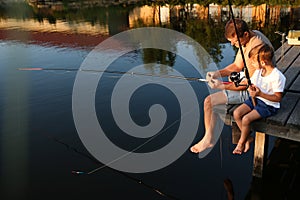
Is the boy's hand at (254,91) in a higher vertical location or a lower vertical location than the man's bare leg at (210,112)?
higher

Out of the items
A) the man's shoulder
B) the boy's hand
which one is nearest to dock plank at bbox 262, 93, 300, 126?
the boy's hand

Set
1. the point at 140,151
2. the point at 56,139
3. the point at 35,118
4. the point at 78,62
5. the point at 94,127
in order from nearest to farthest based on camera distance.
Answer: the point at 140,151
the point at 56,139
the point at 94,127
the point at 35,118
the point at 78,62

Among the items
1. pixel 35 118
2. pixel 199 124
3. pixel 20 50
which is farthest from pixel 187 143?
pixel 20 50

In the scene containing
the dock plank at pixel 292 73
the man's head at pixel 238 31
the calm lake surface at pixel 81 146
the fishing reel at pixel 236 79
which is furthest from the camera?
the calm lake surface at pixel 81 146

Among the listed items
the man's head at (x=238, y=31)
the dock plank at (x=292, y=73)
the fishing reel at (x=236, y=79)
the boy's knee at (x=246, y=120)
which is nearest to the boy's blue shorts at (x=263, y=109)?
the boy's knee at (x=246, y=120)

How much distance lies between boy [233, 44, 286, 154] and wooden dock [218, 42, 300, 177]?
0.12m

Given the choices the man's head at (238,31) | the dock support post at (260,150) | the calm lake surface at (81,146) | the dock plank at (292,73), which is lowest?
the calm lake surface at (81,146)

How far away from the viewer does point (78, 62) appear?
1388 centimetres

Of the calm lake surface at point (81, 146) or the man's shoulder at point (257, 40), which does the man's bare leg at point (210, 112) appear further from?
the calm lake surface at point (81, 146)

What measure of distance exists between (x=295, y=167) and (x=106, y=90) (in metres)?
→ 6.09

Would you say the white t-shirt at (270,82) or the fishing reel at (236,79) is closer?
the white t-shirt at (270,82)

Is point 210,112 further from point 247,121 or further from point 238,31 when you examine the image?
point 238,31

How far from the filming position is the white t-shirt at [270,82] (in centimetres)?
356

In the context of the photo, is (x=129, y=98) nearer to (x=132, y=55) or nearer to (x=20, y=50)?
(x=132, y=55)
